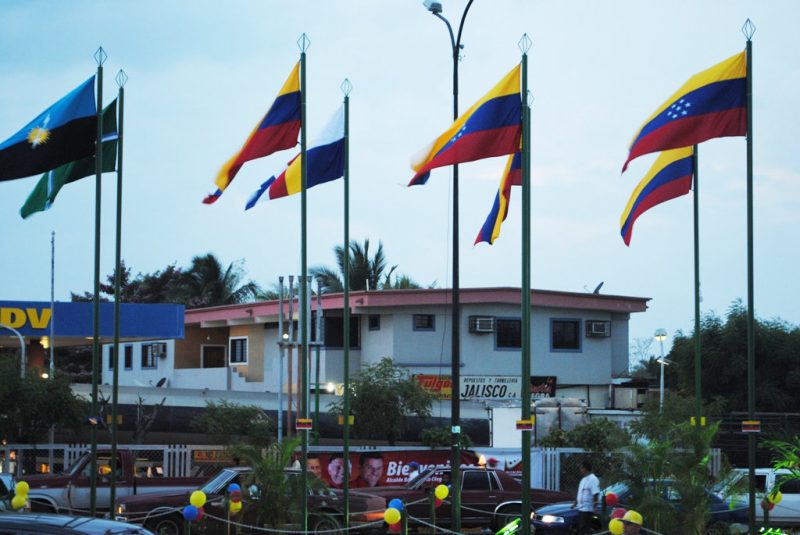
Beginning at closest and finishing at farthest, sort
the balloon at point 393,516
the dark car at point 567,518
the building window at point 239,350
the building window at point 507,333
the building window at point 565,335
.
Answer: the balloon at point 393,516, the dark car at point 567,518, the building window at point 507,333, the building window at point 565,335, the building window at point 239,350

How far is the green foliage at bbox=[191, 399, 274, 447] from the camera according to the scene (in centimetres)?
3539

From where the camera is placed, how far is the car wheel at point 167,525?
69.3 feet

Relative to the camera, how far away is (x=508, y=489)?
80.5 feet

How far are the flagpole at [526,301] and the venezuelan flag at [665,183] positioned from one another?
4.39m

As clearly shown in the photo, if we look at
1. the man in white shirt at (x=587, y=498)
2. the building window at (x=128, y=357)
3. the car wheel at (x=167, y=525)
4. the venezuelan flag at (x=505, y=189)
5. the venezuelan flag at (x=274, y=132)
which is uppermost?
the venezuelan flag at (x=274, y=132)

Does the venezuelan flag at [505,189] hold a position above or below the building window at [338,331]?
above

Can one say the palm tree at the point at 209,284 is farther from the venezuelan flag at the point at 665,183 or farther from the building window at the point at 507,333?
the venezuelan flag at the point at 665,183

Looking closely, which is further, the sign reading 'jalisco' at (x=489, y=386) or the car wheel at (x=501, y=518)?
the sign reading 'jalisco' at (x=489, y=386)

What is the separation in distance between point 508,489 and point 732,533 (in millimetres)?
8036

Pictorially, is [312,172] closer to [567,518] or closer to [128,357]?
[567,518]

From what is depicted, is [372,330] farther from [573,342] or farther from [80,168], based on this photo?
[80,168]

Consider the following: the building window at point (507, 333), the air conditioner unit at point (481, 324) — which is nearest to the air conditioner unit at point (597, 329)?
the building window at point (507, 333)

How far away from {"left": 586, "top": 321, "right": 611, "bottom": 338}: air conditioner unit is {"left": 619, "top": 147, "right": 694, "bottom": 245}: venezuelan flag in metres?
29.9

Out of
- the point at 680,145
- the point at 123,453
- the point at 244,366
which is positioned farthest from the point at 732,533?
the point at 244,366
